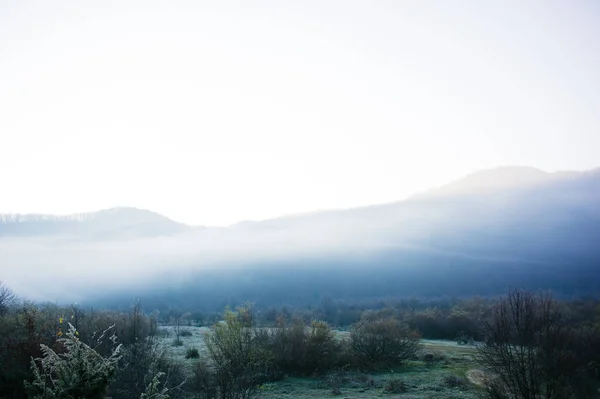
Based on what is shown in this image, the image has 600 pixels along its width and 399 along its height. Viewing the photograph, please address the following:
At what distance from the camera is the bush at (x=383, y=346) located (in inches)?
1228

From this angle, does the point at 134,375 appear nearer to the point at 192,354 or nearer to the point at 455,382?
the point at 455,382

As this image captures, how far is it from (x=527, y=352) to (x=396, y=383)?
11.3 meters

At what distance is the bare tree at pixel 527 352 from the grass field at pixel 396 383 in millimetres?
7473

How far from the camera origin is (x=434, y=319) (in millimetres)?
54125

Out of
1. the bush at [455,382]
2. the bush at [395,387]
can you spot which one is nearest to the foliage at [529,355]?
the bush at [395,387]

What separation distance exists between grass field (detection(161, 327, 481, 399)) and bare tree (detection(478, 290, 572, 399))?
747 centimetres

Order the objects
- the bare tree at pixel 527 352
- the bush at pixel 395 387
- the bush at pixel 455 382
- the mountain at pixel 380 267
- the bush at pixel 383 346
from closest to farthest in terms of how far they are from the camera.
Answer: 1. the bare tree at pixel 527 352
2. the bush at pixel 395 387
3. the bush at pixel 455 382
4. the bush at pixel 383 346
5. the mountain at pixel 380 267

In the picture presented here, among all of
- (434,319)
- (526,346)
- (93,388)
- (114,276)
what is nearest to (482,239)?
(434,319)

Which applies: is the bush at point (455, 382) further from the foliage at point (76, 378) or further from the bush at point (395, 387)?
the foliage at point (76, 378)

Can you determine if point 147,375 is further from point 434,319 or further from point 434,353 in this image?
point 434,319

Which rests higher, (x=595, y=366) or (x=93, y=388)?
(x=93, y=388)

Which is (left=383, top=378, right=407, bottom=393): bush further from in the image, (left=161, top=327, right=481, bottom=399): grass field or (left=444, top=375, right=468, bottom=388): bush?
(left=444, top=375, right=468, bottom=388): bush

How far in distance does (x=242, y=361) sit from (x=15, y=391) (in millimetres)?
7241

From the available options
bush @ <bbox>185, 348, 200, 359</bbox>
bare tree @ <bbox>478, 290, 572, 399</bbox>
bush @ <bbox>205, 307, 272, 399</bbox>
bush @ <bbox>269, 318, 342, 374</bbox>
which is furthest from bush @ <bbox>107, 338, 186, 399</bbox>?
bush @ <bbox>185, 348, 200, 359</bbox>
